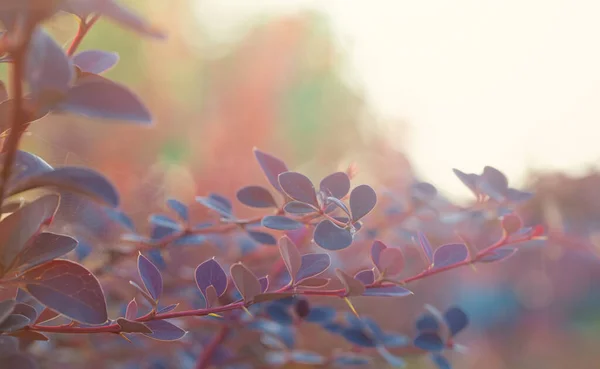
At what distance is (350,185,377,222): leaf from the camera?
1.59ft

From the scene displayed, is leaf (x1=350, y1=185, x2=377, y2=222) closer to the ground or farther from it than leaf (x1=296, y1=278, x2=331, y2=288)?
farther from it

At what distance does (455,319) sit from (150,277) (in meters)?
0.42

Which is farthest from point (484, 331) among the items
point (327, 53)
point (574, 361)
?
point (327, 53)

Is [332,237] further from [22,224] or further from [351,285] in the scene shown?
[22,224]

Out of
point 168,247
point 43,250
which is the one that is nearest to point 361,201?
point 43,250

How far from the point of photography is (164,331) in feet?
1.54

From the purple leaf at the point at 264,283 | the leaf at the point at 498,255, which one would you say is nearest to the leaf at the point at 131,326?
the purple leaf at the point at 264,283

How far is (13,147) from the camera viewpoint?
288 mm

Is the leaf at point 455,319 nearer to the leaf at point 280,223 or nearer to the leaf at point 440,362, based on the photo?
the leaf at point 440,362

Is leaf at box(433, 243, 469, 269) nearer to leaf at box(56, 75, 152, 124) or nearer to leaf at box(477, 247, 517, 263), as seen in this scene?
leaf at box(477, 247, 517, 263)

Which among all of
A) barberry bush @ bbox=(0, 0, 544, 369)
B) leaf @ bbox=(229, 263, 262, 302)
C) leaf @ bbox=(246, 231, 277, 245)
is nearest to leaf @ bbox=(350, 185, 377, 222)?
barberry bush @ bbox=(0, 0, 544, 369)

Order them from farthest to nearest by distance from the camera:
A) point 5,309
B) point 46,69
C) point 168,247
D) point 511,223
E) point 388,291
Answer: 1. point 168,247
2. point 511,223
3. point 388,291
4. point 5,309
5. point 46,69

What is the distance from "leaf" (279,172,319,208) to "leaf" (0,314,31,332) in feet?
0.81

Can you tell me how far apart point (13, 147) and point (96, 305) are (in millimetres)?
166
